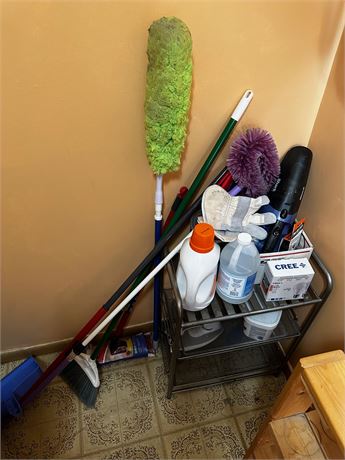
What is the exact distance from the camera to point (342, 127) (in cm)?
81

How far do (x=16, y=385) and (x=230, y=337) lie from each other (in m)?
0.70

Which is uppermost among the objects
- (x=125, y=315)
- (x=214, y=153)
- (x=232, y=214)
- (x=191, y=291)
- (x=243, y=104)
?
(x=243, y=104)

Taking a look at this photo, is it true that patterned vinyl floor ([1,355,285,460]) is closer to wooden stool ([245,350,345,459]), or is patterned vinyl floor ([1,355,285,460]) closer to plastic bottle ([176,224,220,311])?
wooden stool ([245,350,345,459])

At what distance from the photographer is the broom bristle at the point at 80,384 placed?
1193 mm

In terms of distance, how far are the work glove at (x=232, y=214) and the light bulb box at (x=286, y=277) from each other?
0.27ft

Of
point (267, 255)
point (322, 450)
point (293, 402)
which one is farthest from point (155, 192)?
point (322, 450)

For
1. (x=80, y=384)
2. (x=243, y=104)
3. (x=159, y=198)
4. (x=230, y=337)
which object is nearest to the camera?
(x=243, y=104)

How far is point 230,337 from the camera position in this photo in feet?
3.59

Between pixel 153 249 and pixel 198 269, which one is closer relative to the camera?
pixel 198 269

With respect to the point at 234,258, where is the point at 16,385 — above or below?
below

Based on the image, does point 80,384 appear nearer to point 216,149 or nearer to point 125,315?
point 125,315

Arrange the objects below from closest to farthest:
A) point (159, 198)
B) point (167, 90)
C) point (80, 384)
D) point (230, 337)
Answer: point (167, 90) → point (159, 198) → point (230, 337) → point (80, 384)

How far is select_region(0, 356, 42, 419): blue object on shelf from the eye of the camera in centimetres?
110

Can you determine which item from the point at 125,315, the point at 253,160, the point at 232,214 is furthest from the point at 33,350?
the point at 253,160
